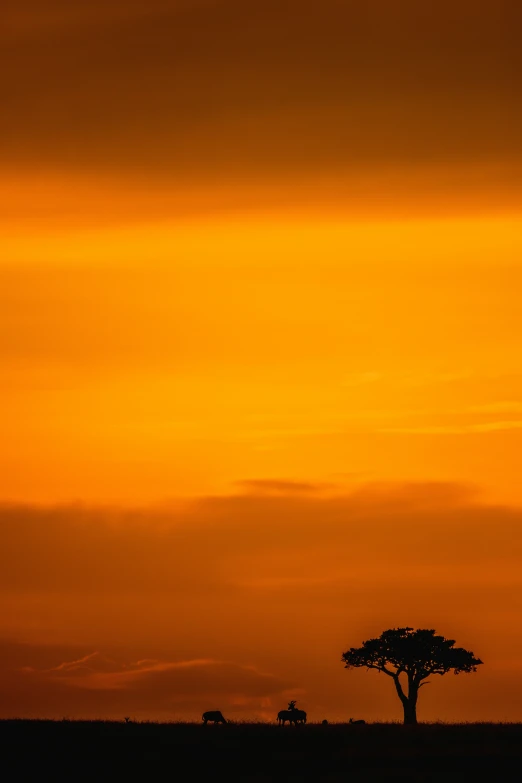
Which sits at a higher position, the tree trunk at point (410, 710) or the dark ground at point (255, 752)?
the tree trunk at point (410, 710)

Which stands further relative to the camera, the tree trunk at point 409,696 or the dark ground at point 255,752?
the tree trunk at point 409,696

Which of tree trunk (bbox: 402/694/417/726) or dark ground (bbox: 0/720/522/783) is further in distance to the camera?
tree trunk (bbox: 402/694/417/726)

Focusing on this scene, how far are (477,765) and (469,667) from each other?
41.3 metres

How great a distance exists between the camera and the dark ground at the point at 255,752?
186 feet

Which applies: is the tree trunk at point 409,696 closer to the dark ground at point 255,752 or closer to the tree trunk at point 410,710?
the tree trunk at point 410,710

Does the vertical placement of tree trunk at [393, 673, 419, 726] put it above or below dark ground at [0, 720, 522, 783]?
above

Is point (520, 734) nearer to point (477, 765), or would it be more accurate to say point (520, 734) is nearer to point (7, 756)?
point (477, 765)

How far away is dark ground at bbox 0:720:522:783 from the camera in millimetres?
56594

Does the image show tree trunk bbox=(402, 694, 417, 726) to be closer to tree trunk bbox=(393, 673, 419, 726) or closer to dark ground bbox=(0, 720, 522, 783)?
tree trunk bbox=(393, 673, 419, 726)

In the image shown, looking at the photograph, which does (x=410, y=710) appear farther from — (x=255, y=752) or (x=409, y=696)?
(x=255, y=752)

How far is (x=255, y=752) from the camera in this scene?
61969 millimetres

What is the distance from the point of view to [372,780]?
5512 cm

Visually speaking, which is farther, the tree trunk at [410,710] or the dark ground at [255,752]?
the tree trunk at [410,710]

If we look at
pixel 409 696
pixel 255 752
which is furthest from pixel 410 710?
pixel 255 752
